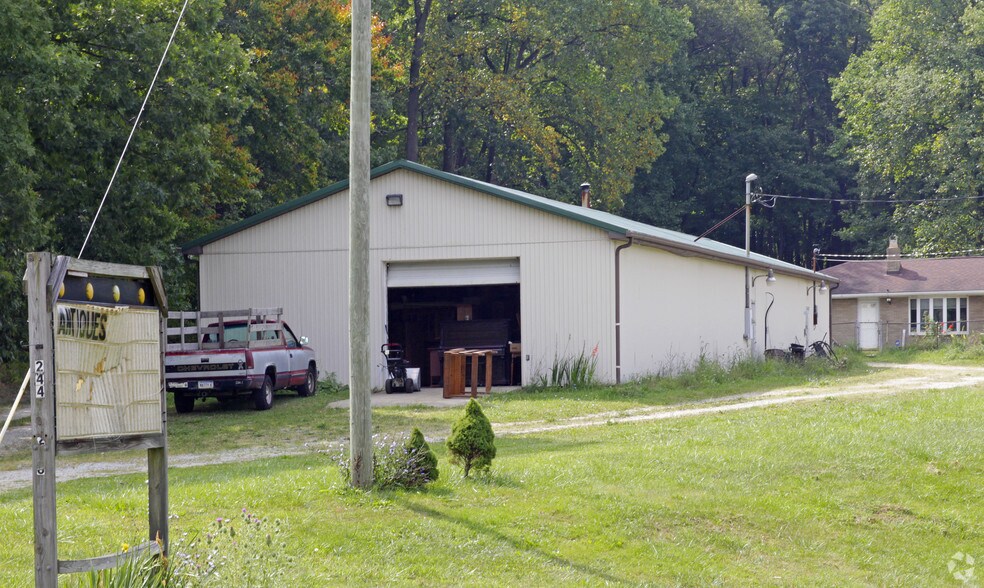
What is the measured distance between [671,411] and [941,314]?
117ft

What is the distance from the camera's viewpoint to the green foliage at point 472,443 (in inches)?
436

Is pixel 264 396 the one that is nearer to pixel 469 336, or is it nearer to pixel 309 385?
pixel 309 385

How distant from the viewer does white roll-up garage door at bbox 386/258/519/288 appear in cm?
2516

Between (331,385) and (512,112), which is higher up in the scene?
(512,112)

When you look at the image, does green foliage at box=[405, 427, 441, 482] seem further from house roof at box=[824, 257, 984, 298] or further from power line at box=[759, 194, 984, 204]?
power line at box=[759, 194, 984, 204]

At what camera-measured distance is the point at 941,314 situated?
50.8 meters

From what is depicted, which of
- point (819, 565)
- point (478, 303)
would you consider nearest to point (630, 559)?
point (819, 565)

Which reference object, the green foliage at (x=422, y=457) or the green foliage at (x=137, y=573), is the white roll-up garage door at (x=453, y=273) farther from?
the green foliage at (x=137, y=573)

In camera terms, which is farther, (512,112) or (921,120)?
(921,120)

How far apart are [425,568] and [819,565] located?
137 inches

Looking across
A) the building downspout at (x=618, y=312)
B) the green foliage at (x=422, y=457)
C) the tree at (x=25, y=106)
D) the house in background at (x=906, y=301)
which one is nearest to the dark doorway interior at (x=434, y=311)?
the building downspout at (x=618, y=312)

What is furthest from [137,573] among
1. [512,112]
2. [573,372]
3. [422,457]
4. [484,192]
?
[512,112]

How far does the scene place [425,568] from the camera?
8.21 meters

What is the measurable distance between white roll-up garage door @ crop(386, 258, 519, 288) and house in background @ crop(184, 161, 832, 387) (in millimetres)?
27
